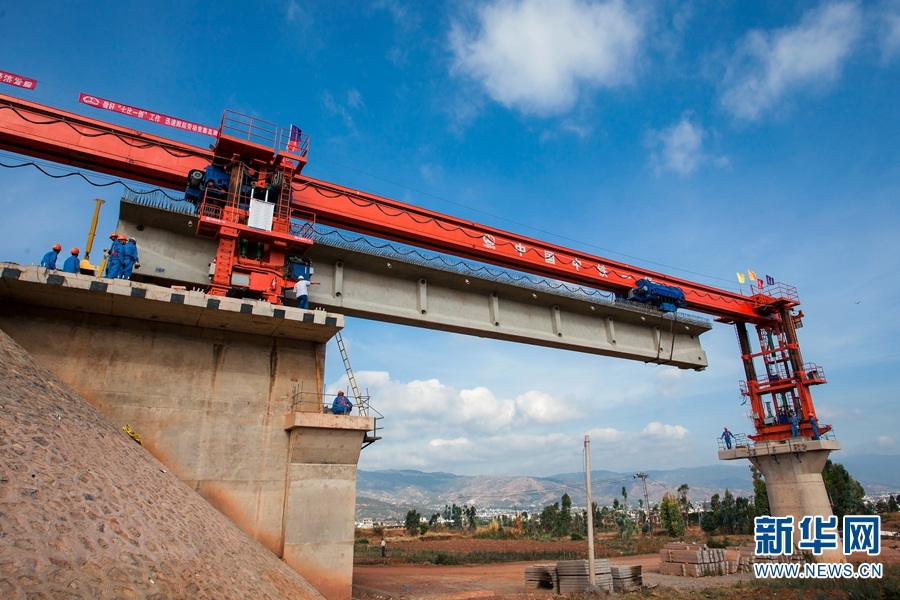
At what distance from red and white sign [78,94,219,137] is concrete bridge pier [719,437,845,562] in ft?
79.6

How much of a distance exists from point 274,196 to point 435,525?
6831 cm

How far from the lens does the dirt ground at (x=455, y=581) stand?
1499cm

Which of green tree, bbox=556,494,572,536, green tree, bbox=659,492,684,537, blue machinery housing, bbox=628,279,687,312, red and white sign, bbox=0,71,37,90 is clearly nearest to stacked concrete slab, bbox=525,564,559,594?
blue machinery housing, bbox=628,279,687,312

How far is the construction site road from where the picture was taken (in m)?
15.0

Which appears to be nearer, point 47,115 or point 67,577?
point 67,577

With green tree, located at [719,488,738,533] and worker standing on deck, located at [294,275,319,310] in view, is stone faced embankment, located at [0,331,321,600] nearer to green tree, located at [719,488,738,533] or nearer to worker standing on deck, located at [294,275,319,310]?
worker standing on deck, located at [294,275,319,310]

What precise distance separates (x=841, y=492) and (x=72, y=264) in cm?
6219

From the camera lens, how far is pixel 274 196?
1327 cm

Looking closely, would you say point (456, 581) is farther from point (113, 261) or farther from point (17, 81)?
point (17, 81)

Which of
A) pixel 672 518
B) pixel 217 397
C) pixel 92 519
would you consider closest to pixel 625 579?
pixel 217 397

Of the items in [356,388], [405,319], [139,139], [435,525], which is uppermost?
[139,139]

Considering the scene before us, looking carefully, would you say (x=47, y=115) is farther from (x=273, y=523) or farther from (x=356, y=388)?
(x=273, y=523)

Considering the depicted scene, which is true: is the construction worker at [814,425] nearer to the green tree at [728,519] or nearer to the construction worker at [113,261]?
the construction worker at [113,261]

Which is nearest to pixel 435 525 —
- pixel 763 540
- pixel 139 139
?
pixel 763 540
